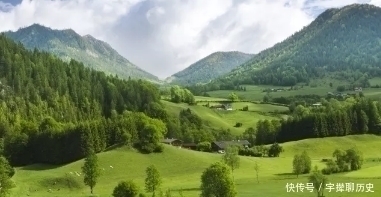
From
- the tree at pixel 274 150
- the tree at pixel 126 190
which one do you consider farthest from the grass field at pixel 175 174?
the tree at pixel 126 190

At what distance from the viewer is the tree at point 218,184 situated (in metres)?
77.9

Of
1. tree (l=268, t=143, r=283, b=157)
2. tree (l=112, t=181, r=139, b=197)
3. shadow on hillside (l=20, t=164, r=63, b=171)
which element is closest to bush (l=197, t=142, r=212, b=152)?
tree (l=268, t=143, r=283, b=157)

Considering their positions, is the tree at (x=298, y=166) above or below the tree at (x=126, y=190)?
above

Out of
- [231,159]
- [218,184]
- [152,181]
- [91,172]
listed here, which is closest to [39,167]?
[91,172]

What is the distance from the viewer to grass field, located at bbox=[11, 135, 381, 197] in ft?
344

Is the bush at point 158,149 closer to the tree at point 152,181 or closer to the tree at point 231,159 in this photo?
the tree at point 231,159

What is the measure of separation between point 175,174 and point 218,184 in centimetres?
5252

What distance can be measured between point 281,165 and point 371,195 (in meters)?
60.1

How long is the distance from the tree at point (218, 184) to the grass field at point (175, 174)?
12.4m

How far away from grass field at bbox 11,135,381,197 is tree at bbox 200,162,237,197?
12.4 meters

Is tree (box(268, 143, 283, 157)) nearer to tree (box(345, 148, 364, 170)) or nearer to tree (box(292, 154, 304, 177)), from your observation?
tree (box(345, 148, 364, 170))

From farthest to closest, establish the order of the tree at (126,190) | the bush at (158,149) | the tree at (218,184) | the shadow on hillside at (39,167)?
the bush at (158,149) → the shadow on hillside at (39,167) → the tree at (126,190) → the tree at (218,184)

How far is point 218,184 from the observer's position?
78375mm

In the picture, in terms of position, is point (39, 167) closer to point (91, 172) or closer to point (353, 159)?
point (91, 172)
